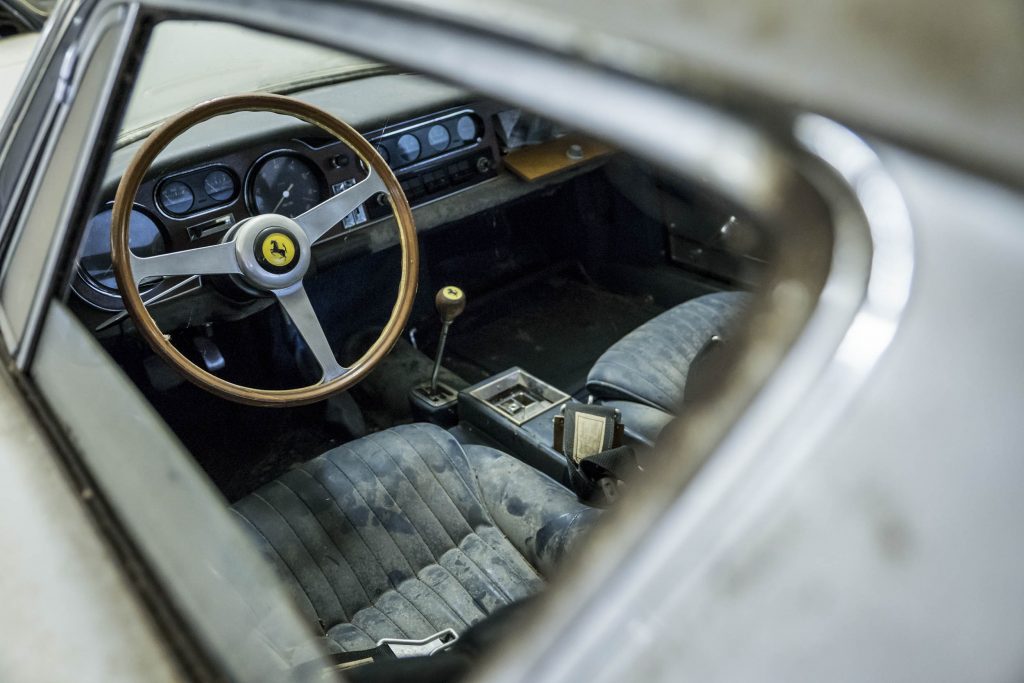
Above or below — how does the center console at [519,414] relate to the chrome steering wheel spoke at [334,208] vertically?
below

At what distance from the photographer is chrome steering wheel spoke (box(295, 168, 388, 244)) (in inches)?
76.5

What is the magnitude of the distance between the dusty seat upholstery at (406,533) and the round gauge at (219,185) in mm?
801

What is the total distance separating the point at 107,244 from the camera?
1.87 meters

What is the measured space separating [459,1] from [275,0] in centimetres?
30

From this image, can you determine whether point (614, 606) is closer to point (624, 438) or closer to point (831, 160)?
point (831, 160)

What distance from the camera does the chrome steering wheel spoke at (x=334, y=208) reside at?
194cm

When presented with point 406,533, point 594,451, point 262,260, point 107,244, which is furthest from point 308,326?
point 594,451

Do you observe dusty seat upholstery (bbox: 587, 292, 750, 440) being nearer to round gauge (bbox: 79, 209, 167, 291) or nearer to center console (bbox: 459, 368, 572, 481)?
center console (bbox: 459, 368, 572, 481)

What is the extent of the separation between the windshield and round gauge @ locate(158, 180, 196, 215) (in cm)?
15

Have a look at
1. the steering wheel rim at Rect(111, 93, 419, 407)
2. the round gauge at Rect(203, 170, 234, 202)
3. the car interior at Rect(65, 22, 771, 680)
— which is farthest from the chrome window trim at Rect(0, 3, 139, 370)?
the round gauge at Rect(203, 170, 234, 202)

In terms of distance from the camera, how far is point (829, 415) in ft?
1.27

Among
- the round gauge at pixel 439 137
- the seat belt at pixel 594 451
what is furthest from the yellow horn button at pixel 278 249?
the round gauge at pixel 439 137

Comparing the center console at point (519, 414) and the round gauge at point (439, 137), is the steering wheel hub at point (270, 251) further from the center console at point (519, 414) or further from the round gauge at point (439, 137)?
the round gauge at point (439, 137)

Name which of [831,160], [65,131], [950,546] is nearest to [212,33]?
[65,131]
